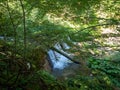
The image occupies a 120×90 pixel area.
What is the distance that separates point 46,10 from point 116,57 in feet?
14.6

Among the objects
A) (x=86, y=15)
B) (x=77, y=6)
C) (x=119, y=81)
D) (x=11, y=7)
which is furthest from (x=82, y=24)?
(x=119, y=81)

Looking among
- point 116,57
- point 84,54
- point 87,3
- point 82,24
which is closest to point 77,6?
point 87,3

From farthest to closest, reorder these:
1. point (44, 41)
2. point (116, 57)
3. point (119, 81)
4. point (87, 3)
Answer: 1. point (116, 57)
2. point (119, 81)
3. point (44, 41)
4. point (87, 3)

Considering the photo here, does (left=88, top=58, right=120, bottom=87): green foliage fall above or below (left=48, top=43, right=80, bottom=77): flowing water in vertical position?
below

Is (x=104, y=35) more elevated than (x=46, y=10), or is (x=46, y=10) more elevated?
(x=46, y=10)

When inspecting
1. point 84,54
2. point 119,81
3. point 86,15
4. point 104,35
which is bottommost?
point 119,81

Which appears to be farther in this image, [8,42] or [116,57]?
[116,57]

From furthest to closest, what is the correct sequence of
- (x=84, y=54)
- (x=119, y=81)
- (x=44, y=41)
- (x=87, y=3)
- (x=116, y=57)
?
(x=116, y=57) < (x=119, y=81) < (x=84, y=54) < (x=44, y=41) < (x=87, y=3)

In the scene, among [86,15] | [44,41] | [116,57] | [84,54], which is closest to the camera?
[44,41]

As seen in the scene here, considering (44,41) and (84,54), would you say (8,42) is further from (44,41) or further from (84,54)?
(84,54)

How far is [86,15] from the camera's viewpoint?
3.21 metres

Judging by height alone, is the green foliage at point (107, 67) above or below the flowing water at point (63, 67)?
below

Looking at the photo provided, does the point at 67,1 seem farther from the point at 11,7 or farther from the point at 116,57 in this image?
the point at 116,57

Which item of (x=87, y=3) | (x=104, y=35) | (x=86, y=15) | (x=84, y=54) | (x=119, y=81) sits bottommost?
(x=119, y=81)
